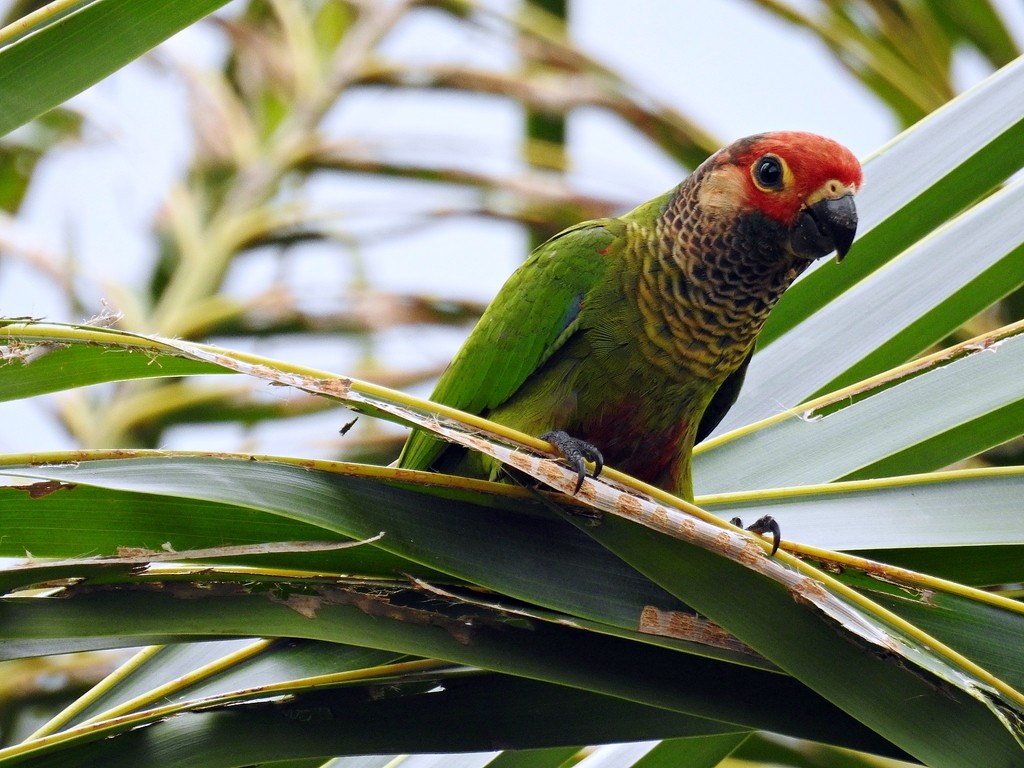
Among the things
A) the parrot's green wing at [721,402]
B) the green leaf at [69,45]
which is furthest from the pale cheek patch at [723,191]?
the green leaf at [69,45]

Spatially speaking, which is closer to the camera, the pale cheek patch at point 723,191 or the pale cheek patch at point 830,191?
the pale cheek patch at point 830,191

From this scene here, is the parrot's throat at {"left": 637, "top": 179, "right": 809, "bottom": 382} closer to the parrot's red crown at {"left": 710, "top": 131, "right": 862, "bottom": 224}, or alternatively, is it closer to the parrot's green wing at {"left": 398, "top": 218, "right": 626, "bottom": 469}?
the parrot's red crown at {"left": 710, "top": 131, "right": 862, "bottom": 224}

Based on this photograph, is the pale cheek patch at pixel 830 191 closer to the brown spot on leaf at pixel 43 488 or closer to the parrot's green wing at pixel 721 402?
the parrot's green wing at pixel 721 402

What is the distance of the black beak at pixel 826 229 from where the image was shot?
6.56ft

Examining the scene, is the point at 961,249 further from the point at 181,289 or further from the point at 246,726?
the point at 181,289

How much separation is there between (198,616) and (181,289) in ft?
9.72

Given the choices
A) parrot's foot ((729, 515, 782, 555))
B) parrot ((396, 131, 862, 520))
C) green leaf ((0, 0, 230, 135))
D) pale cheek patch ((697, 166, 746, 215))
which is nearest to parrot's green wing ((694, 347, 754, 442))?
parrot ((396, 131, 862, 520))

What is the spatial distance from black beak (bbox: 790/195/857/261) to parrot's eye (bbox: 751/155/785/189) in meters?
0.11

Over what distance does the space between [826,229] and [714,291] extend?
0.97 feet

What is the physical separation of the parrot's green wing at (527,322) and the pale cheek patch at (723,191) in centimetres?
22

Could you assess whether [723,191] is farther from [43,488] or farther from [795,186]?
[43,488]

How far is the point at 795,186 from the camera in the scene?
2182 mm

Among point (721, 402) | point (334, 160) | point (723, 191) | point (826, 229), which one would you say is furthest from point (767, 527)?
point (334, 160)

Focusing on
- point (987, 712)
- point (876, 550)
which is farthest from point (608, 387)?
point (987, 712)
